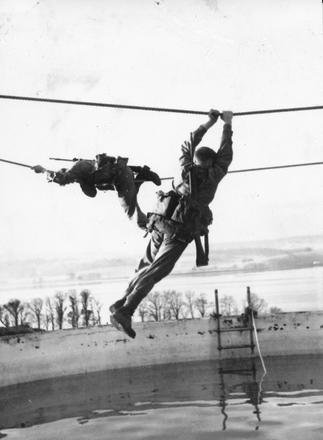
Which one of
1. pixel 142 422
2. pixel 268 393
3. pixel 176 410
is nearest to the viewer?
pixel 142 422

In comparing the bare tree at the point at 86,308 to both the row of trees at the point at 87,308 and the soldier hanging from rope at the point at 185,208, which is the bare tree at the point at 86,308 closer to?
the row of trees at the point at 87,308

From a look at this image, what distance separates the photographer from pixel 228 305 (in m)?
17.4

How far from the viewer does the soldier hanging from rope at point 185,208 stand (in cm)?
410

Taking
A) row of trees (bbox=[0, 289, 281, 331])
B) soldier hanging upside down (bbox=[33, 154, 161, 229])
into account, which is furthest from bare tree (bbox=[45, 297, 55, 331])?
soldier hanging upside down (bbox=[33, 154, 161, 229])

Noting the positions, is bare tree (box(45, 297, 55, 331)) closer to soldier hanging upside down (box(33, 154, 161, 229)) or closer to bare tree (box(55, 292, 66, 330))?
bare tree (box(55, 292, 66, 330))

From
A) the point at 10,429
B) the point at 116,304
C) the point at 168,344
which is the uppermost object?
the point at 116,304

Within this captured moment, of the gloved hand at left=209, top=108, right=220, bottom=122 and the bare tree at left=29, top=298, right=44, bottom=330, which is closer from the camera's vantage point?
the gloved hand at left=209, top=108, right=220, bottom=122

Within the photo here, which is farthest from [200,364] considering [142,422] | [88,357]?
[142,422]

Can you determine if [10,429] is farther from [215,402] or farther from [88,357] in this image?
[88,357]

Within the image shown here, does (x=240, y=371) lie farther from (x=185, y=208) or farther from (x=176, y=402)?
(x=185, y=208)

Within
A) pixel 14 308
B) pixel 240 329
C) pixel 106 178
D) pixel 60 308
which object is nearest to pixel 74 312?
pixel 60 308

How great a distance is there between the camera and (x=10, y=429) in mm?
9148

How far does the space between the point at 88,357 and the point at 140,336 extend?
1405 millimetres

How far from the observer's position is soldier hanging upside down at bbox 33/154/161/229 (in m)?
4.31
